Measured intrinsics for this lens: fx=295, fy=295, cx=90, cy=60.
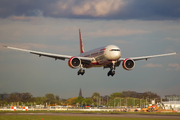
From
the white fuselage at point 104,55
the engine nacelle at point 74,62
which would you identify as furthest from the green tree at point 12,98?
the engine nacelle at point 74,62

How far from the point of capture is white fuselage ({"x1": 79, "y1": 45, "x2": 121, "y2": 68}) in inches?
2423

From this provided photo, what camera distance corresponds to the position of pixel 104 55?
6284cm

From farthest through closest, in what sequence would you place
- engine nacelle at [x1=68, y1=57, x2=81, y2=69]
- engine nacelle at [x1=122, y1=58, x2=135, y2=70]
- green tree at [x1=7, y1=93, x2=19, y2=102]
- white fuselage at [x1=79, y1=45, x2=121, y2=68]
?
green tree at [x1=7, y1=93, x2=19, y2=102], engine nacelle at [x1=122, y1=58, x2=135, y2=70], engine nacelle at [x1=68, y1=57, x2=81, y2=69], white fuselage at [x1=79, y1=45, x2=121, y2=68]

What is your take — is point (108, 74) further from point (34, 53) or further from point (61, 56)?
point (34, 53)

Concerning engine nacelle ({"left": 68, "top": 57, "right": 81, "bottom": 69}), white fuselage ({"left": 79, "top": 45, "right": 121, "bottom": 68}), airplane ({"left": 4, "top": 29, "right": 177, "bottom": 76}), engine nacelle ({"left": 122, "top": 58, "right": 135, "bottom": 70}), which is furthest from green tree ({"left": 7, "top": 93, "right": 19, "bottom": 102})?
engine nacelle ({"left": 122, "top": 58, "right": 135, "bottom": 70})

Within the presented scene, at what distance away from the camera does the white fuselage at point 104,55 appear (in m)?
61.5

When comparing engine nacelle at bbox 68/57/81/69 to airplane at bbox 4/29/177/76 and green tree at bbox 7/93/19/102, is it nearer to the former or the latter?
airplane at bbox 4/29/177/76

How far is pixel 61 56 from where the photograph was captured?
68.6 metres

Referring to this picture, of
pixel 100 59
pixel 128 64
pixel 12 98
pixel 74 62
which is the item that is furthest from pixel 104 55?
pixel 12 98

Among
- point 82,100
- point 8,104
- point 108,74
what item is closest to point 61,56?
point 108,74

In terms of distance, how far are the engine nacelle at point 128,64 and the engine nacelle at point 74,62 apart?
1012 centimetres

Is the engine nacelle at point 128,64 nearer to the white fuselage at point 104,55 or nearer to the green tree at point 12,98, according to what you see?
the white fuselage at point 104,55

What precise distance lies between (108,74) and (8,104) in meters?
53.1

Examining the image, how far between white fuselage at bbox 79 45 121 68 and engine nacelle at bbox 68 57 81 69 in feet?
11.0
